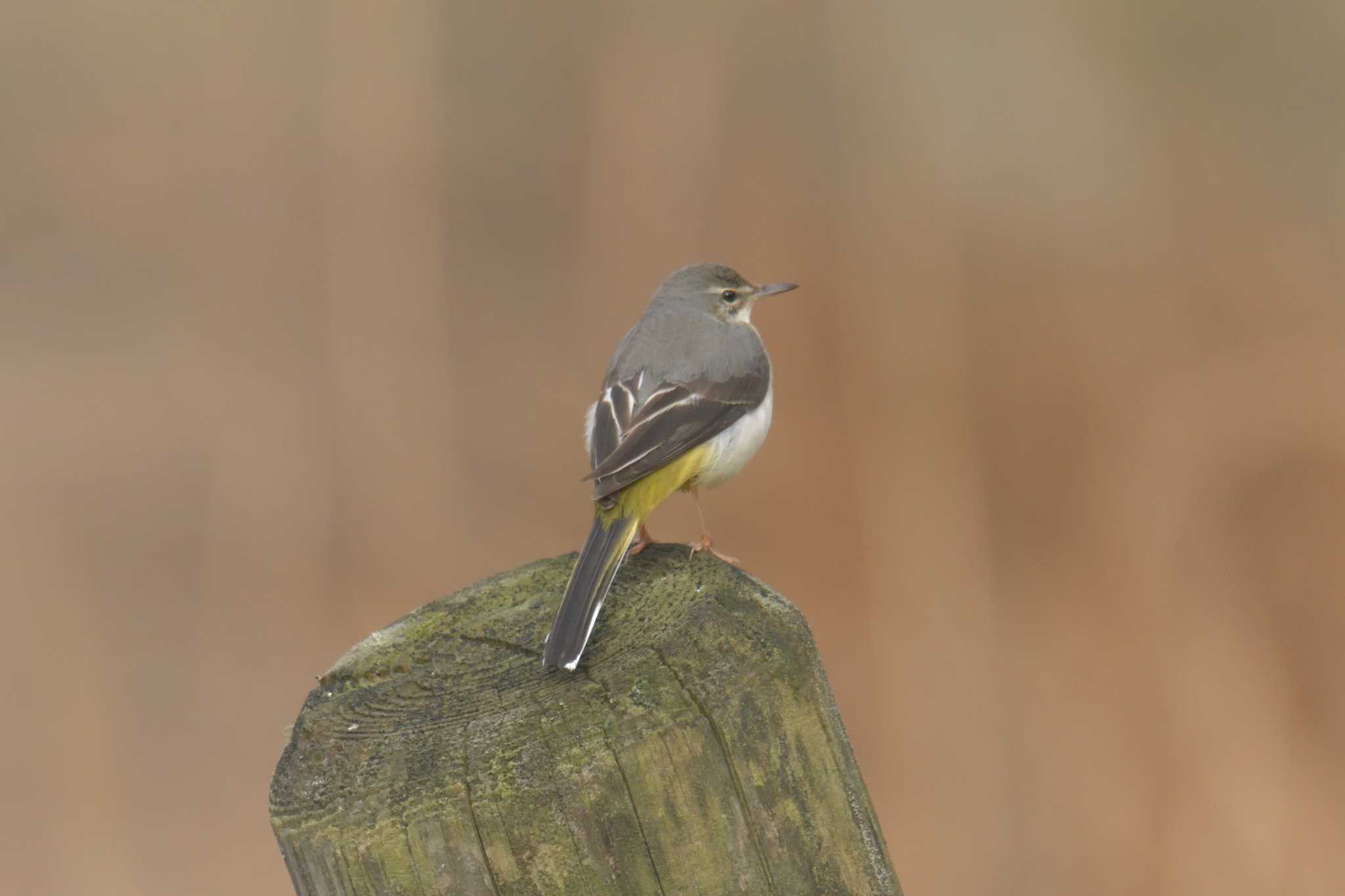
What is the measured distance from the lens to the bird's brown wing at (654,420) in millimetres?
4039

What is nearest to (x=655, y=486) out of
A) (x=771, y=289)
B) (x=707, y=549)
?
(x=707, y=549)

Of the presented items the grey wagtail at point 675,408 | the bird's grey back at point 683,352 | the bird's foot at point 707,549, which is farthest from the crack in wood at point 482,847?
the bird's grey back at point 683,352

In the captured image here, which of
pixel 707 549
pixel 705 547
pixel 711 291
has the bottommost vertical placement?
pixel 705 547

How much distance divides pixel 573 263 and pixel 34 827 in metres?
3.94

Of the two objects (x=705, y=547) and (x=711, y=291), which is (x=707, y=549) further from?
(x=711, y=291)

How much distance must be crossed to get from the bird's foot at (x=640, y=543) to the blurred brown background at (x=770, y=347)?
3100 mm

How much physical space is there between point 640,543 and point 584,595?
119 cm

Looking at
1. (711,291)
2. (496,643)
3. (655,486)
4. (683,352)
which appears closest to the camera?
(496,643)

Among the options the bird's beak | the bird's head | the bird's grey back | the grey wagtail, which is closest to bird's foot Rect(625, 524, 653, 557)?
the grey wagtail

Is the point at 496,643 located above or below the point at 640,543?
above

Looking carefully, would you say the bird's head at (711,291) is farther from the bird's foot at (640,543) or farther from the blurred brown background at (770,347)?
the blurred brown background at (770,347)

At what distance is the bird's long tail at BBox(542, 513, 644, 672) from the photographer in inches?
104

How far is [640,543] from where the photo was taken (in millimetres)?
4082

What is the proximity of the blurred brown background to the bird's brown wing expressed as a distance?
284cm
